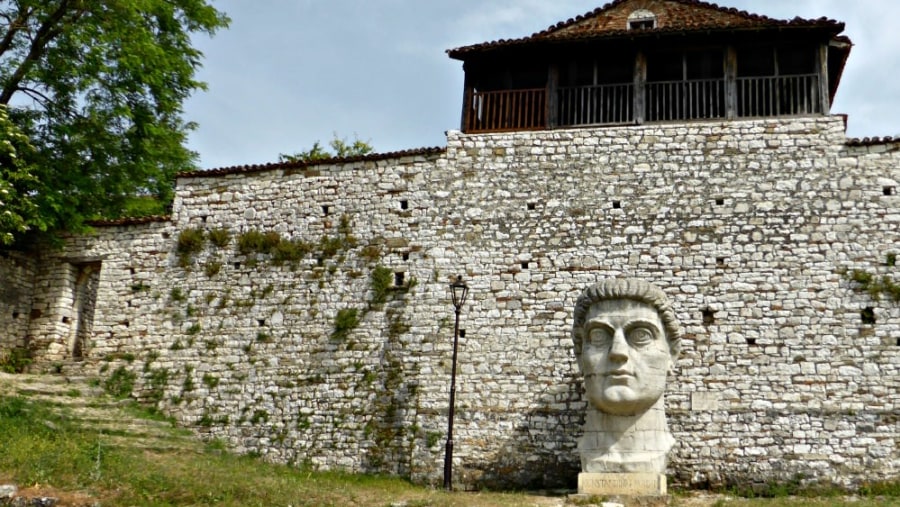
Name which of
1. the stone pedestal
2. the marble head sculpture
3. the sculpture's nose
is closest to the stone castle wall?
the marble head sculpture

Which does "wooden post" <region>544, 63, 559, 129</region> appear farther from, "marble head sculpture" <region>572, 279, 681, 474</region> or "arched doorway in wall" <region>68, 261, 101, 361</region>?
"arched doorway in wall" <region>68, 261, 101, 361</region>

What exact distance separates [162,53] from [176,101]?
1.33 m

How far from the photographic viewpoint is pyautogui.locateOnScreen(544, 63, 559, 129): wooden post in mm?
A: 18500

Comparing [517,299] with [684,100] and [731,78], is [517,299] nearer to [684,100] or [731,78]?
[684,100]

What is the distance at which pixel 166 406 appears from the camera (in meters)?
17.8

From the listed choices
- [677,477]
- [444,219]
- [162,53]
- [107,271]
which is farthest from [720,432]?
[162,53]

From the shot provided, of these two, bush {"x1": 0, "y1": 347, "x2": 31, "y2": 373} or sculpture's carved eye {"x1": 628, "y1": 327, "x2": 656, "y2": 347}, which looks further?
bush {"x1": 0, "y1": 347, "x2": 31, "y2": 373}

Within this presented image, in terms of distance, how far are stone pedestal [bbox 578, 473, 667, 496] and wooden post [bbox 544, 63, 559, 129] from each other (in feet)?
23.7

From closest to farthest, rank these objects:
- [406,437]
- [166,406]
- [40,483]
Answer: [40,483] → [406,437] → [166,406]

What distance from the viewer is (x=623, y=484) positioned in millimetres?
13289

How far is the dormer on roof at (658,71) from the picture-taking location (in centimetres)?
1783

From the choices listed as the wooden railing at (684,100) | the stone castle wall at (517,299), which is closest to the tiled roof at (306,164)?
the stone castle wall at (517,299)

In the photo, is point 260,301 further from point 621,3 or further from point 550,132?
point 621,3

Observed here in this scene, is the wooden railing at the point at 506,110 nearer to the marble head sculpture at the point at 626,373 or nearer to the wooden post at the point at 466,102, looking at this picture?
the wooden post at the point at 466,102
